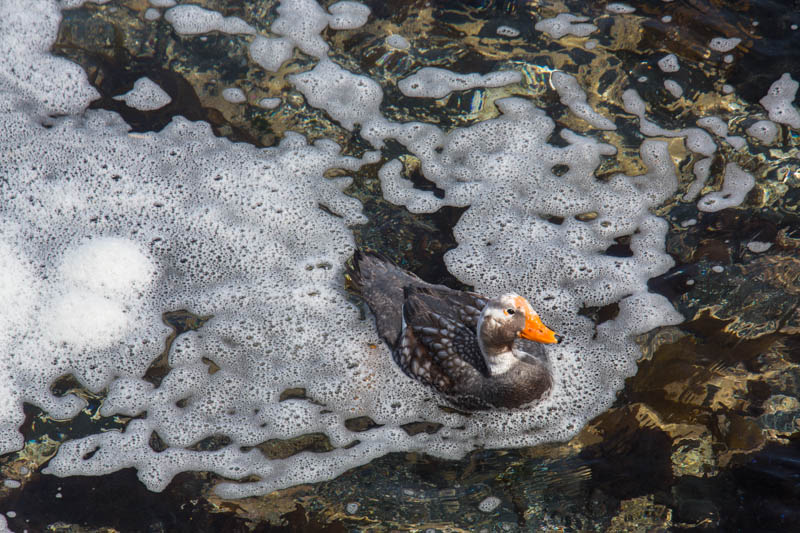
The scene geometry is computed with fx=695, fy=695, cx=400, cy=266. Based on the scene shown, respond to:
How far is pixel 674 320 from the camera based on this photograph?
3779 mm

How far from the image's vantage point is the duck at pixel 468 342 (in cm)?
331

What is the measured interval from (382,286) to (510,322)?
912 mm

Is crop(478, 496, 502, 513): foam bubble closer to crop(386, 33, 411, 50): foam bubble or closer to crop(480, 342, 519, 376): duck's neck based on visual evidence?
crop(480, 342, 519, 376): duck's neck

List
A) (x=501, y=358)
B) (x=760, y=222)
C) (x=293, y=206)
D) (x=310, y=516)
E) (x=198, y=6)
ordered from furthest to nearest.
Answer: (x=198, y=6)
(x=293, y=206)
(x=760, y=222)
(x=501, y=358)
(x=310, y=516)

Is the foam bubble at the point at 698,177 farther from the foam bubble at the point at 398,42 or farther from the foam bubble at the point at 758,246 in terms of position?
the foam bubble at the point at 398,42

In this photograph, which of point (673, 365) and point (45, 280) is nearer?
point (673, 365)

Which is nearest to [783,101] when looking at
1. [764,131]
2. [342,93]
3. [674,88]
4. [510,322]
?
[764,131]

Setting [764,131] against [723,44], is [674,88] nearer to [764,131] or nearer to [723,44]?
[723,44]

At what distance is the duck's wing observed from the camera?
3.52 meters

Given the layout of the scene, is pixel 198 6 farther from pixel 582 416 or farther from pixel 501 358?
pixel 582 416

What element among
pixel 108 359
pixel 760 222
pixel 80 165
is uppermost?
pixel 760 222

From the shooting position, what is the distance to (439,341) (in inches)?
140

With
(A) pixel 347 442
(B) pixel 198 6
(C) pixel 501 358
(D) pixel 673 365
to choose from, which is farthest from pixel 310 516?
(B) pixel 198 6

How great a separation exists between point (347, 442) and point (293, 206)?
1.72m
